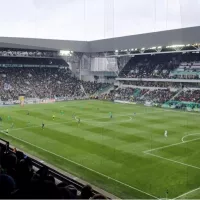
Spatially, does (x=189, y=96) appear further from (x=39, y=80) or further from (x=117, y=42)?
(x=39, y=80)

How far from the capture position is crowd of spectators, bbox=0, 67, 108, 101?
6125 centimetres

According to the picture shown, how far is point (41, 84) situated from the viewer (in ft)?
218

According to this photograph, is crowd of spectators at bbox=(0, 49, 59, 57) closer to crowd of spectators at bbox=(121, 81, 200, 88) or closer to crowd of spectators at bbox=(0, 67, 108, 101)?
crowd of spectators at bbox=(0, 67, 108, 101)

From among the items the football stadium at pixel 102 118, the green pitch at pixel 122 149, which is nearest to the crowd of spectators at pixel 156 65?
the football stadium at pixel 102 118

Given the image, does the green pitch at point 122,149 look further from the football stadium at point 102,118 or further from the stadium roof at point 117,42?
the stadium roof at point 117,42

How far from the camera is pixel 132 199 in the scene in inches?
541

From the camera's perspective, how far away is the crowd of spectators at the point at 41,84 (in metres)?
61.2

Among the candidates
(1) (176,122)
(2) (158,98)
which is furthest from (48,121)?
(2) (158,98)

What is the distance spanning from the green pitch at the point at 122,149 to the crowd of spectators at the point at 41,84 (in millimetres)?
24151

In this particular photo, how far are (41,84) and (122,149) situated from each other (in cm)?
4657

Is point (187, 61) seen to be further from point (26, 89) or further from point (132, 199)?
point (132, 199)

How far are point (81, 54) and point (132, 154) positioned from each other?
55789 mm

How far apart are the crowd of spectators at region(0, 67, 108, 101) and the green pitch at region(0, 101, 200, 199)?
79.2ft

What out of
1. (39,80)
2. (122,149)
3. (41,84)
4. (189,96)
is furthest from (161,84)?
(122,149)
